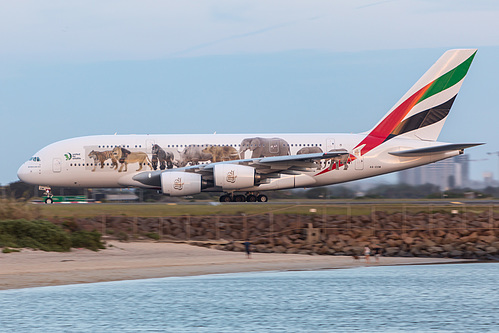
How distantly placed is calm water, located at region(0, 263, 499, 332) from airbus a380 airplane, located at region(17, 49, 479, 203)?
9728mm

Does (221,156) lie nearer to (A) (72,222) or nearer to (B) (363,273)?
(A) (72,222)

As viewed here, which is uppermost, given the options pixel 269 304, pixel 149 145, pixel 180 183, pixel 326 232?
pixel 149 145

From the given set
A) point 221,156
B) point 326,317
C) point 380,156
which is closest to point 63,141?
point 221,156

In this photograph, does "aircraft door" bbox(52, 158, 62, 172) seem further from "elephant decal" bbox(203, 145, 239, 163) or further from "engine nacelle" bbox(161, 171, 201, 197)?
"elephant decal" bbox(203, 145, 239, 163)

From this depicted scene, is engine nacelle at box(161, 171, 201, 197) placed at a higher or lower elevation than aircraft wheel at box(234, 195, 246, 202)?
higher

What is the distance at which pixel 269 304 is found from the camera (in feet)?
71.9

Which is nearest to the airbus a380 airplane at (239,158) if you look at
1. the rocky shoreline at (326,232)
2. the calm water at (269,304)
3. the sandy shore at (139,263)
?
the rocky shoreline at (326,232)

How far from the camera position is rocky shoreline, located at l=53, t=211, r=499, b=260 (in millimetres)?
30859

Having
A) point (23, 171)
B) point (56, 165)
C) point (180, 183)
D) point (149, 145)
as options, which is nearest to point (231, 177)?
point (180, 183)

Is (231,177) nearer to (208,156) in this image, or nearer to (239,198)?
(208,156)

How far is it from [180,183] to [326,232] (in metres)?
7.67

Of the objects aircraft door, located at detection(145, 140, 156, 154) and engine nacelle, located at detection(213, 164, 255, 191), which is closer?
engine nacelle, located at detection(213, 164, 255, 191)

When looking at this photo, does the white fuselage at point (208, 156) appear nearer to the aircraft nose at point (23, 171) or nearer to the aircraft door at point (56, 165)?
the aircraft door at point (56, 165)

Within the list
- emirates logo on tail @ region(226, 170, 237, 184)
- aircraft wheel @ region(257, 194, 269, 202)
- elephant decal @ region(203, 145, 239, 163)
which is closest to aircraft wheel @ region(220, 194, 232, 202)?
aircraft wheel @ region(257, 194, 269, 202)
